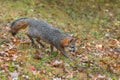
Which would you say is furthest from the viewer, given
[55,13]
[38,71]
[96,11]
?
[96,11]

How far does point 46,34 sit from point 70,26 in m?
5.17

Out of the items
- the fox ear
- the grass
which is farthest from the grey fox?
the grass

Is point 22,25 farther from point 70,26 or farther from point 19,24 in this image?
point 70,26

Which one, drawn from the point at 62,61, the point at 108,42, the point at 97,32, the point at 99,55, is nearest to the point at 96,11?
the point at 97,32

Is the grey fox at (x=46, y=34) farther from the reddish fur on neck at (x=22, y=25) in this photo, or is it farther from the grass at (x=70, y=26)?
the grass at (x=70, y=26)

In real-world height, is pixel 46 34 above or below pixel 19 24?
below

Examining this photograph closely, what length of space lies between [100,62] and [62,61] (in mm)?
1095

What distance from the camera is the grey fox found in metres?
8.20

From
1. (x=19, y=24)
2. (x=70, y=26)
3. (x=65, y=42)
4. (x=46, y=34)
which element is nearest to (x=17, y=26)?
(x=19, y=24)

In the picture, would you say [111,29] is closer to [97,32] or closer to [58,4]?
[97,32]

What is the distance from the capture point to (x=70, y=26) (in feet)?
44.7

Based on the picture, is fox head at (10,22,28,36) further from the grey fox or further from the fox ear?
the fox ear

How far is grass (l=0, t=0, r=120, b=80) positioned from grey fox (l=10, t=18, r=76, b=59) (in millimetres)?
253

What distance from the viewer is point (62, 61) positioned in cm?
802
